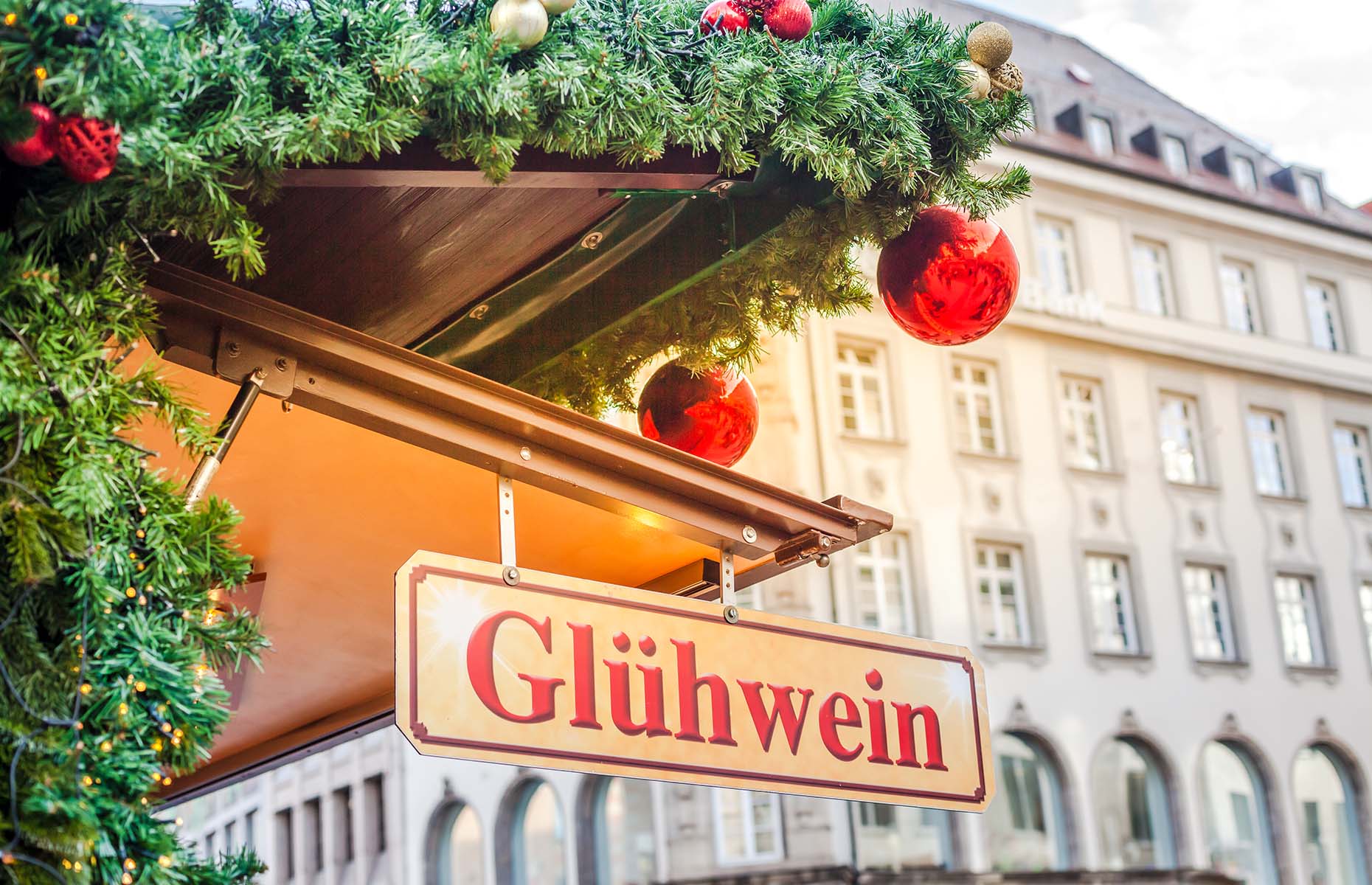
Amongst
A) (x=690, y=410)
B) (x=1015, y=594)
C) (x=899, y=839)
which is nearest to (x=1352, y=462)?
(x=1015, y=594)

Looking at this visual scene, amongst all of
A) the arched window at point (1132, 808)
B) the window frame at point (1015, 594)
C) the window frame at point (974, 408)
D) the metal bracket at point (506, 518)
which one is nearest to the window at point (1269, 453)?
the window frame at point (974, 408)

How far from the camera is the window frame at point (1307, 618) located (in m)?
25.5

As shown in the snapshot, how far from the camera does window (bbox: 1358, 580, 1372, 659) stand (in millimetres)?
26469

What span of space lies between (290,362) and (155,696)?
2.38 feet

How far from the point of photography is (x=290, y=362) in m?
2.68

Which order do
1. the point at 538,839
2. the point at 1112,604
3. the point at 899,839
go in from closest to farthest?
1. the point at 899,839
2. the point at 538,839
3. the point at 1112,604

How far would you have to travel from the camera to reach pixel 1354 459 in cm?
2817

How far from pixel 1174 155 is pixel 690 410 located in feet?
85.2

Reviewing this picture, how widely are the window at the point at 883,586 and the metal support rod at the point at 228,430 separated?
63.9 ft

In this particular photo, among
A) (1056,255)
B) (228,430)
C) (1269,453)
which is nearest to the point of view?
(228,430)

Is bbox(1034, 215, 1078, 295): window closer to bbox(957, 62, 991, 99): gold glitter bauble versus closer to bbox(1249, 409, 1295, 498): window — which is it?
bbox(1249, 409, 1295, 498): window

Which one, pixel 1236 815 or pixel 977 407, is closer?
pixel 1236 815

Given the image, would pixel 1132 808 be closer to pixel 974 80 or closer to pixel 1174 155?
pixel 1174 155

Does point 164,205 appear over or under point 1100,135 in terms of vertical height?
under
